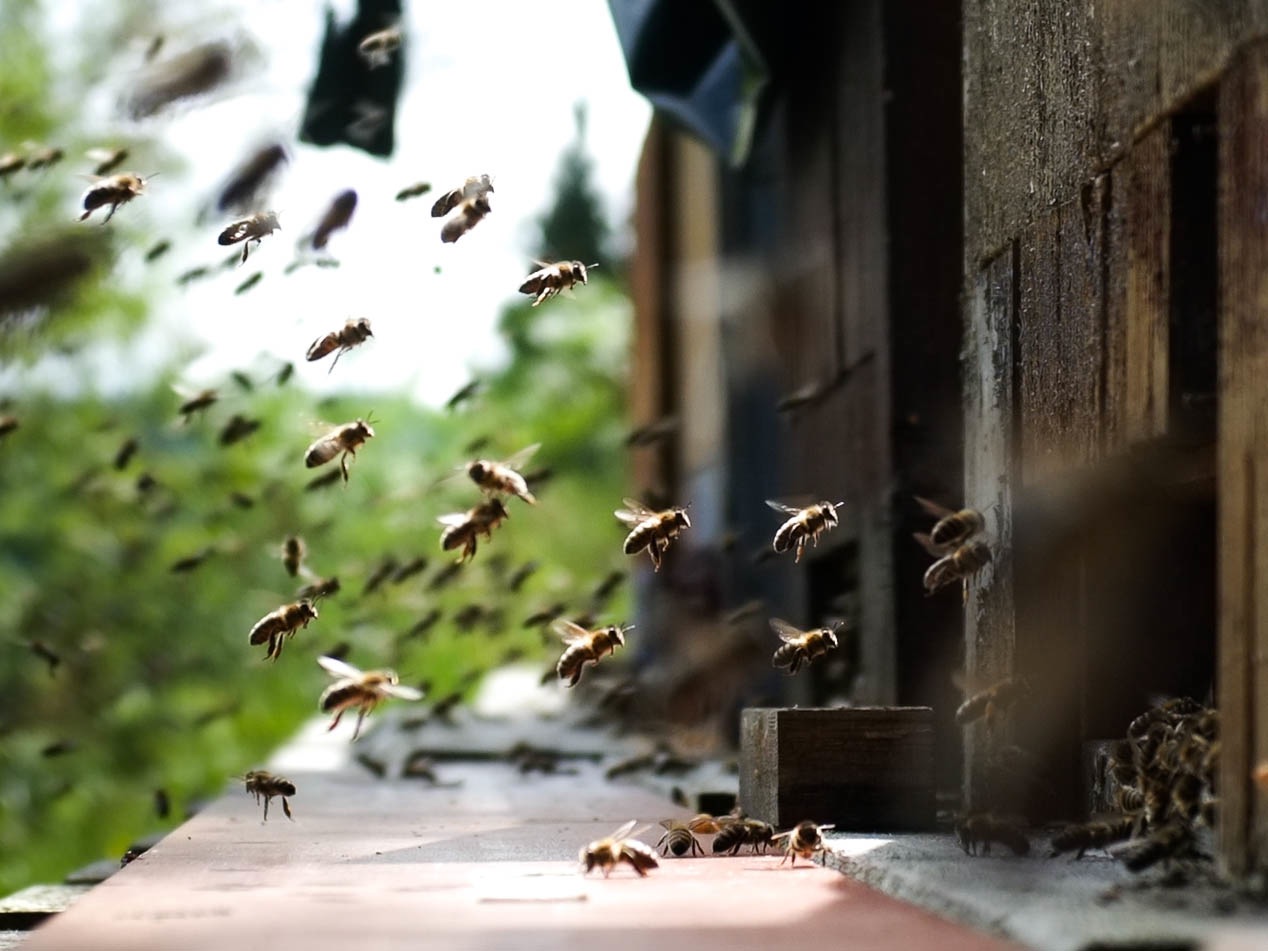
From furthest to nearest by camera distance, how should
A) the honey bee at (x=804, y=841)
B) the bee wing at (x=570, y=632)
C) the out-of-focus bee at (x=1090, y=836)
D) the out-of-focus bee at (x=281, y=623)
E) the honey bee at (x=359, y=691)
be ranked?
the out-of-focus bee at (x=281, y=623), the bee wing at (x=570, y=632), the honey bee at (x=359, y=691), the honey bee at (x=804, y=841), the out-of-focus bee at (x=1090, y=836)

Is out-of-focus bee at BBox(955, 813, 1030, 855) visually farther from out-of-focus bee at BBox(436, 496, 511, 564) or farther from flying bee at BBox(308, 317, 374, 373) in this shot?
flying bee at BBox(308, 317, 374, 373)

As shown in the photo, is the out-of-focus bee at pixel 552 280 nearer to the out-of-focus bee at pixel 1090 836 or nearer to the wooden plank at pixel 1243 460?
the out-of-focus bee at pixel 1090 836

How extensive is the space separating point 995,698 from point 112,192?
3597 mm

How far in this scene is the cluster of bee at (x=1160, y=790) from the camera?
3.51 metres

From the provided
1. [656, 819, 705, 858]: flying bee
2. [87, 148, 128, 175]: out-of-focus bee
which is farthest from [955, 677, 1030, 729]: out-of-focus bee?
[87, 148, 128, 175]: out-of-focus bee

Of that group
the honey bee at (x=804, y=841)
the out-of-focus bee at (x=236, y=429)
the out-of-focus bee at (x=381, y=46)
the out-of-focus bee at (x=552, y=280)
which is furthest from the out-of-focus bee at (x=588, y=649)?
the out-of-focus bee at (x=236, y=429)

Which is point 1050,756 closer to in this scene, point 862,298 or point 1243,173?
point 1243,173

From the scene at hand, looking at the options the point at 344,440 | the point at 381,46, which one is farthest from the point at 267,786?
the point at 381,46

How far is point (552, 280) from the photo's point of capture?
5918 millimetres

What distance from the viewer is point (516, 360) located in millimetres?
44875

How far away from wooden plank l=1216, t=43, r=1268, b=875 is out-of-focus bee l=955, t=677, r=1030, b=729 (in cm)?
124

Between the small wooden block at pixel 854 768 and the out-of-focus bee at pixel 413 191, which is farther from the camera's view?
the out-of-focus bee at pixel 413 191

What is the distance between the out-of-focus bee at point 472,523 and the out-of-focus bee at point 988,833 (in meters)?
2.15

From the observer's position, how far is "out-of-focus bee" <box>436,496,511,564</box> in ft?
18.9
